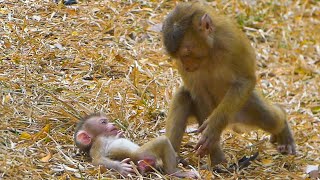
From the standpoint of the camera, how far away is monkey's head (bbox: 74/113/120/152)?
7543 millimetres

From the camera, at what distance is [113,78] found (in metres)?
9.81

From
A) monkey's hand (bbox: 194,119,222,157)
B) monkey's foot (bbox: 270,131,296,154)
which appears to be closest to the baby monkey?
monkey's hand (bbox: 194,119,222,157)

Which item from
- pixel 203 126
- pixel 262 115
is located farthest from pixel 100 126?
pixel 262 115

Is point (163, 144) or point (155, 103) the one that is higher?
point (163, 144)

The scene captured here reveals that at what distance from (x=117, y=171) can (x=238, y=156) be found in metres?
1.77

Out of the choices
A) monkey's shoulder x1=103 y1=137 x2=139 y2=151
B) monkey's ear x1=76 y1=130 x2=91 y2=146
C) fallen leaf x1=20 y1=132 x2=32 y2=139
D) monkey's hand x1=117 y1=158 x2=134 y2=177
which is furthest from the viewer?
fallen leaf x1=20 y1=132 x2=32 y2=139

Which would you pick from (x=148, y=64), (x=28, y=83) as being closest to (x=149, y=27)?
(x=148, y=64)

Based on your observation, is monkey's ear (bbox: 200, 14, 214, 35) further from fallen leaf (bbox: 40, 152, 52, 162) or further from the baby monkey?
fallen leaf (bbox: 40, 152, 52, 162)

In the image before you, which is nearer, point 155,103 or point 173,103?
point 173,103

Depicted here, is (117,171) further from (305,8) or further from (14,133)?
(305,8)

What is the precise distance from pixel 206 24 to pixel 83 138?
149 cm

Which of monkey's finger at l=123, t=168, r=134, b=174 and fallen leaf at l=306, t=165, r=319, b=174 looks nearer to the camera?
monkey's finger at l=123, t=168, r=134, b=174

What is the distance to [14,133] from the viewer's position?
7973 mm

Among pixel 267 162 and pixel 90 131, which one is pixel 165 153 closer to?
pixel 90 131
